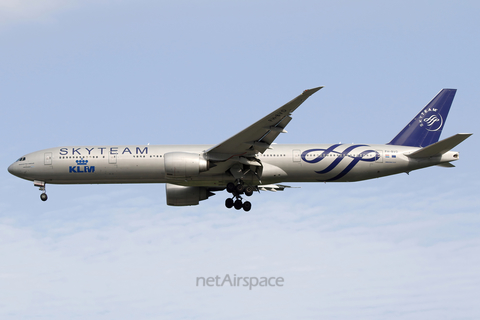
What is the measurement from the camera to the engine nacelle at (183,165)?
1054 inches

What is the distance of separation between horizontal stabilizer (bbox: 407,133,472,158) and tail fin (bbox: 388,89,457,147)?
76.6 inches

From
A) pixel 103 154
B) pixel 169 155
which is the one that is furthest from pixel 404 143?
pixel 103 154

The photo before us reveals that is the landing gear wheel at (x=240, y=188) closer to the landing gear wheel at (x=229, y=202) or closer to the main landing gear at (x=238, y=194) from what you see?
the main landing gear at (x=238, y=194)

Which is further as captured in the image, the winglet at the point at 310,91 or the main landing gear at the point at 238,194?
the main landing gear at the point at 238,194

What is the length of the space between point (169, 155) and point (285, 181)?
6309 mm

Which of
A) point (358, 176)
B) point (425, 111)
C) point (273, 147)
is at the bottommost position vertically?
point (358, 176)

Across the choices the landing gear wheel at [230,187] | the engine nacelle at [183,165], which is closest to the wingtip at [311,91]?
the engine nacelle at [183,165]

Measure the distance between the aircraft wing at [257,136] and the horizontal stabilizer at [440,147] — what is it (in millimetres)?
7910

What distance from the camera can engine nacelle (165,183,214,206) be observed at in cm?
3142

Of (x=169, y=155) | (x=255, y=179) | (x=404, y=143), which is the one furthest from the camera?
(x=404, y=143)

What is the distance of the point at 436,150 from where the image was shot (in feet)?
93.5

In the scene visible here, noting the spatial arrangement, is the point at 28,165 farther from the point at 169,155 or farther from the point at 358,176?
the point at 358,176

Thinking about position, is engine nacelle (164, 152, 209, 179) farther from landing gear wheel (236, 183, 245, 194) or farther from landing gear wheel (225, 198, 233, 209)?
landing gear wheel (225, 198, 233, 209)

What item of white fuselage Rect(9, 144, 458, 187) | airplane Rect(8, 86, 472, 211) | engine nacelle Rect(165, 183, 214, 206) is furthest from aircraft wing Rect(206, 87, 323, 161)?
engine nacelle Rect(165, 183, 214, 206)
